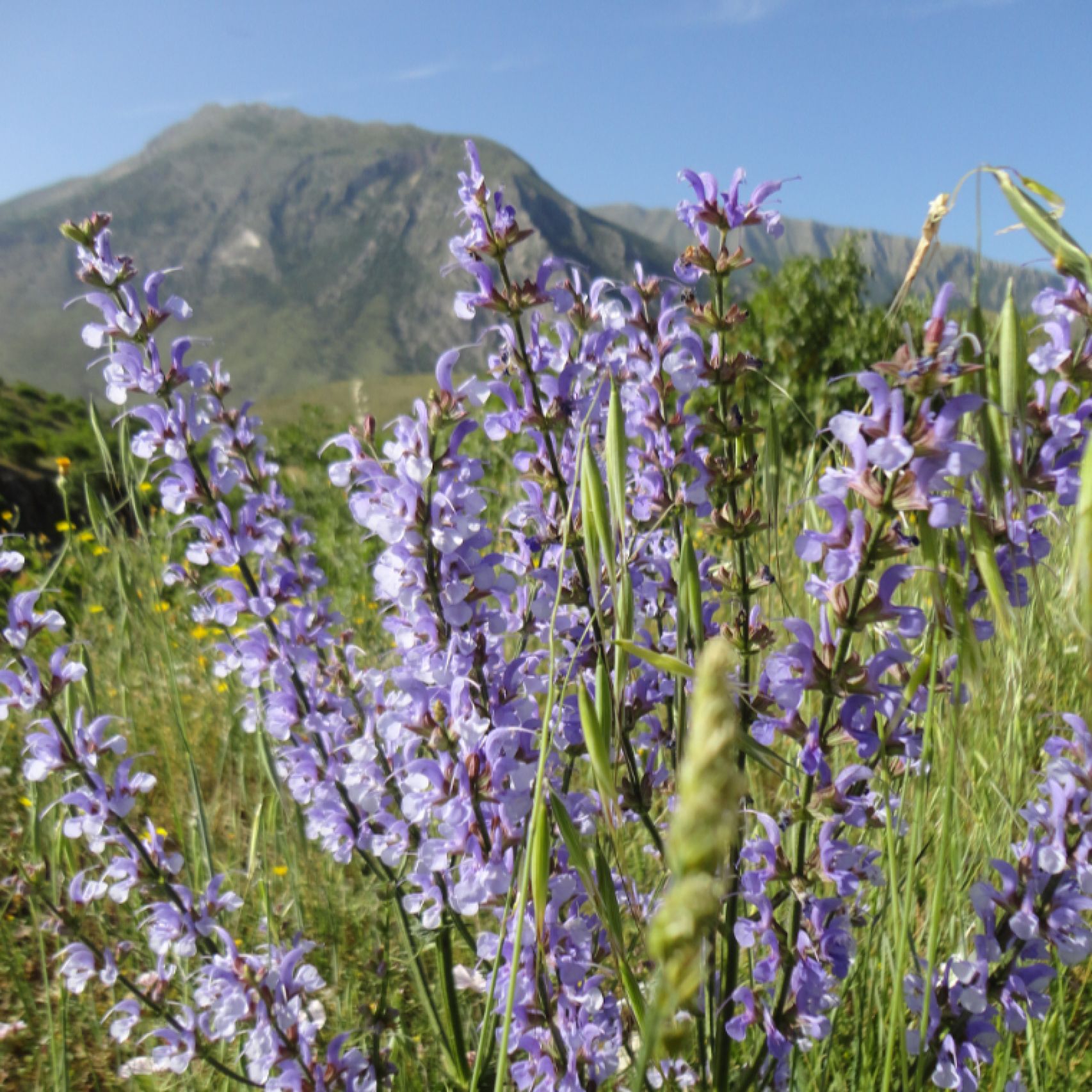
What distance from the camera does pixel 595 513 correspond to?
0.92 m

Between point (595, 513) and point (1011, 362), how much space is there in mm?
451

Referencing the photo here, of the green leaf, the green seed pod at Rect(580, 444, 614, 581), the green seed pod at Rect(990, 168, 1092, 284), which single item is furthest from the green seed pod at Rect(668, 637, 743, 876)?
the green seed pod at Rect(990, 168, 1092, 284)

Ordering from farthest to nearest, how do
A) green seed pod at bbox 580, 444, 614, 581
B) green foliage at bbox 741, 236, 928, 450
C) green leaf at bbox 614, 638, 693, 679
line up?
green foliage at bbox 741, 236, 928, 450 → green seed pod at bbox 580, 444, 614, 581 → green leaf at bbox 614, 638, 693, 679

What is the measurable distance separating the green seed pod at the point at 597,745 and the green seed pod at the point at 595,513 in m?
0.14

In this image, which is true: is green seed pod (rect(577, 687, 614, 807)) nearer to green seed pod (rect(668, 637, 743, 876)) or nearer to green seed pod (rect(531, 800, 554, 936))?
green seed pod (rect(531, 800, 554, 936))

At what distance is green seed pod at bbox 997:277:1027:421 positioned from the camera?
846 mm

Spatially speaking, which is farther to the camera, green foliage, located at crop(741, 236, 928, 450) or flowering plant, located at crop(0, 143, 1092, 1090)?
green foliage, located at crop(741, 236, 928, 450)

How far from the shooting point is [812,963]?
1.29 metres

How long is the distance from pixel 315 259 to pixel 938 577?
711 feet

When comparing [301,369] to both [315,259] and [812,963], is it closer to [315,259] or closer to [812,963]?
[315,259]

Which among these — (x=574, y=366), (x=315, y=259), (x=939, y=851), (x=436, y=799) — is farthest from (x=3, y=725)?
(x=315, y=259)

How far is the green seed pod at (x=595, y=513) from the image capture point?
0.89m

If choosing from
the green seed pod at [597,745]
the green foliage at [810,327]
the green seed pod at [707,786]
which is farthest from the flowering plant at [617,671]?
the green foliage at [810,327]

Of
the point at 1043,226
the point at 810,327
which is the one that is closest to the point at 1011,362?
the point at 1043,226
